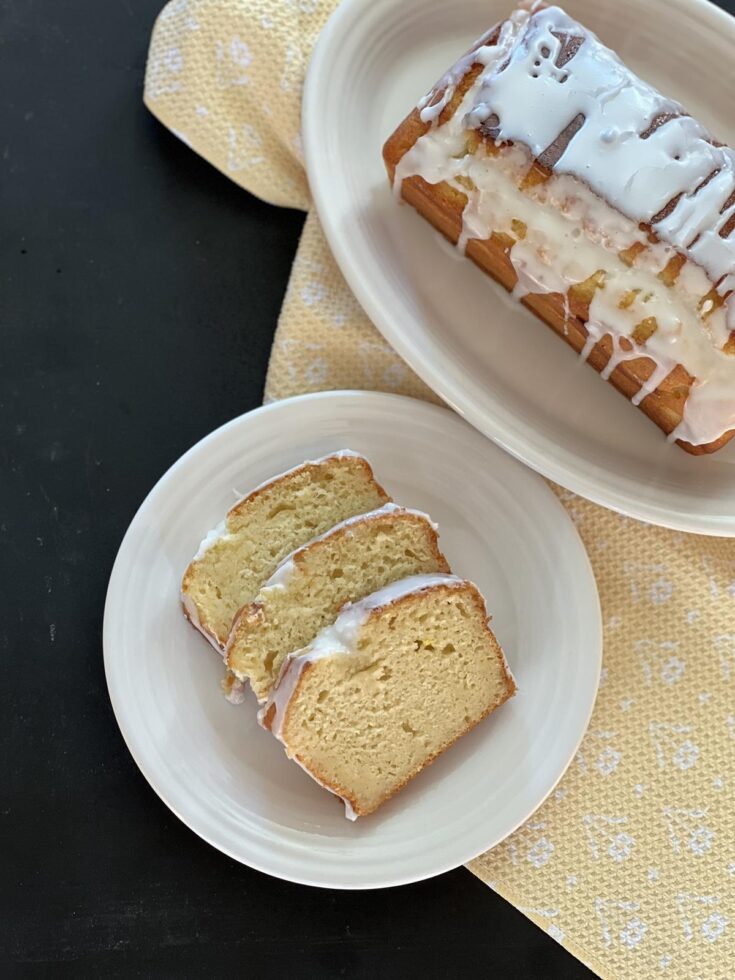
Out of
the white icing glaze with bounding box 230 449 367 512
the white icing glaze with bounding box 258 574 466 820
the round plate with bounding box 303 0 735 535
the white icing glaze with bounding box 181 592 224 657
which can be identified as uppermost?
the round plate with bounding box 303 0 735 535

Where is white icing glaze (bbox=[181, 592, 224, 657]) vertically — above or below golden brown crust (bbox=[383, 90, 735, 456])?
below

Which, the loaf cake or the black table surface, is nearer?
the loaf cake

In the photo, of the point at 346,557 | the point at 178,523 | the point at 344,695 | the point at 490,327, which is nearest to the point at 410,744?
the point at 344,695

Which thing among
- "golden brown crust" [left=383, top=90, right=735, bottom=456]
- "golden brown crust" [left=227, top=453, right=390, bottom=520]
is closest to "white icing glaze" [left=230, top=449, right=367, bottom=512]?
"golden brown crust" [left=227, top=453, right=390, bottom=520]

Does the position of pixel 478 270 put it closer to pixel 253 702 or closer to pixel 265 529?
pixel 265 529

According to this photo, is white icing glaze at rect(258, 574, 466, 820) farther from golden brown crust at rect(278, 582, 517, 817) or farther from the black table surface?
the black table surface

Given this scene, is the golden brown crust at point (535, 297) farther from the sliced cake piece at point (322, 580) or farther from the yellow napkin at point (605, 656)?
the sliced cake piece at point (322, 580)

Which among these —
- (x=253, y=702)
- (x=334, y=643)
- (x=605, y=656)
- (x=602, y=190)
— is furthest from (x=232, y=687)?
(x=602, y=190)
